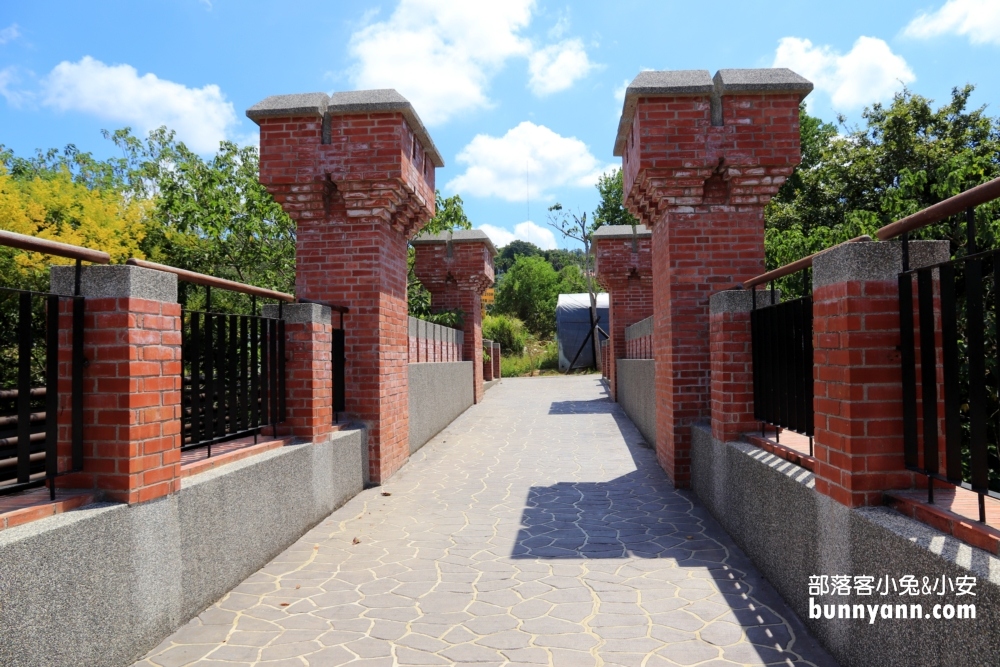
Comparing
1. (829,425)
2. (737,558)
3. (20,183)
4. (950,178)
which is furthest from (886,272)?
(20,183)

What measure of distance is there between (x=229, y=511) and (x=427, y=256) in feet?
38.4

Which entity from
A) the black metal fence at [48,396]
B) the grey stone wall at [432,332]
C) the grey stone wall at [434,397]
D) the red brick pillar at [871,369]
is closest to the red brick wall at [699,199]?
the red brick pillar at [871,369]

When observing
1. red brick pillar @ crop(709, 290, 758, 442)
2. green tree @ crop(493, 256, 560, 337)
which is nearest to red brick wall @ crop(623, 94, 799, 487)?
red brick pillar @ crop(709, 290, 758, 442)

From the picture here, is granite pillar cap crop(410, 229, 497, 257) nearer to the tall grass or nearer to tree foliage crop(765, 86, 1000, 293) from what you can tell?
tree foliage crop(765, 86, 1000, 293)

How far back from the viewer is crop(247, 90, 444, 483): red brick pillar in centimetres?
652

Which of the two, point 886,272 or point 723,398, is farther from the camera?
point 723,398

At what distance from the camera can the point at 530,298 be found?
1697 inches

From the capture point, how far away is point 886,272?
272 centimetres

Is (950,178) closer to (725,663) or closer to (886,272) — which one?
(886,272)

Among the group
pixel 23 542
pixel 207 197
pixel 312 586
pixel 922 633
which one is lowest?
pixel 312 586

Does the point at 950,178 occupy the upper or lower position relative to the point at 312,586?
upper

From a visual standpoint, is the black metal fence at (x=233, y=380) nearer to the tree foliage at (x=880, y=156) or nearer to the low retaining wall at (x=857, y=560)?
the low retaining wall at (x=857, y=560)

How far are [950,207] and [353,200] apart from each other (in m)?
5.43

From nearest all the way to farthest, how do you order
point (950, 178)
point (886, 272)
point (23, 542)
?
1. point (23, 542)
2. point (886, 272)
3. point (950, 178)
